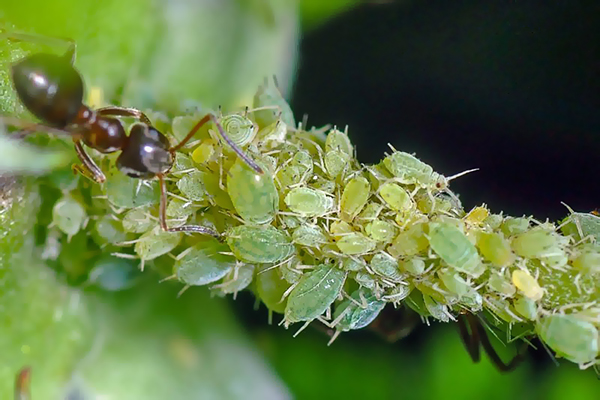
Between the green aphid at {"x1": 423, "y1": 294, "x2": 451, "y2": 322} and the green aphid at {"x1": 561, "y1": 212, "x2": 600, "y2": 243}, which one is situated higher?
the green aphid at {"x1": 561, "y1": 212, "x2": 600, "y2": 243}

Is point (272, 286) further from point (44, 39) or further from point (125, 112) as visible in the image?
point (44, 39)

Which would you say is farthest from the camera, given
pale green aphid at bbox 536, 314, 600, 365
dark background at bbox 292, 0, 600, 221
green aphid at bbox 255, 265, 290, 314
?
dark background at bbox 292, 0, 600, 221

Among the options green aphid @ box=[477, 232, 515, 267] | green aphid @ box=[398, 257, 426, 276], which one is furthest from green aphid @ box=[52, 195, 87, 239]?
green aphid @ box=[477, 232, 515, 267]

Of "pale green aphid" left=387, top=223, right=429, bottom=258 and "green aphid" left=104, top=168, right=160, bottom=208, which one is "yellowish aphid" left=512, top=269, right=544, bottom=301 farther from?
"green aphid" left=104, top=168, right=160, bottom=208

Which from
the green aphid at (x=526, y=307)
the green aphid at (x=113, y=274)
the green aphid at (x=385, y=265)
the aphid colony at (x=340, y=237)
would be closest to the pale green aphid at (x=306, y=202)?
the aphid colony at (x=340, y=237)

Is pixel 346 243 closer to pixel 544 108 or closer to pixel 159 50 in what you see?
pixel 544 108

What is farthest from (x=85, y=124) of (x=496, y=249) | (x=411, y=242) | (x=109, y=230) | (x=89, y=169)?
(x=496, y=249)
